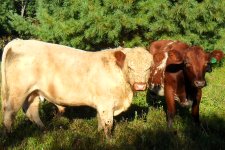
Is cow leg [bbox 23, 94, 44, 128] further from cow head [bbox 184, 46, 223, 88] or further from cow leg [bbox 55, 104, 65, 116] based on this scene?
cow head [bbox 184, 46, 223, 88]

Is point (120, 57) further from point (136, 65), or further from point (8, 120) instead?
point (8, 120)

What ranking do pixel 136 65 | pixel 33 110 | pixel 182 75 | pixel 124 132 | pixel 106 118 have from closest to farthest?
1. pixel 136 65
2. pixel 106 118
3. pixel 124 132
4. pixel 33 110
5. pixel 182 75

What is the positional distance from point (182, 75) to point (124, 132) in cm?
155

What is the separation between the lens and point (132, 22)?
10648 millimetres

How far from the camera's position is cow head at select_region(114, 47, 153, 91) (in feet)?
17.9

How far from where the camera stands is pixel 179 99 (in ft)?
23.2

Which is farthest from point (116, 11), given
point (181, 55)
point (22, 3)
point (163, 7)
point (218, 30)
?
point (22, 3)

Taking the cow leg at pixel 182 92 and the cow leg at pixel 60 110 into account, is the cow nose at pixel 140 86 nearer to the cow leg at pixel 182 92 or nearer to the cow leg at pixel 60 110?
the cow leg at pixel 182 92

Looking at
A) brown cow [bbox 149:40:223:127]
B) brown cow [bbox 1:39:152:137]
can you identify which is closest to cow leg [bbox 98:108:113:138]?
brown cow [bbox 1:39:152:137]

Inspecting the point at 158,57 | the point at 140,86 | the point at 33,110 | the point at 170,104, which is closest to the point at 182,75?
the point at 170,104

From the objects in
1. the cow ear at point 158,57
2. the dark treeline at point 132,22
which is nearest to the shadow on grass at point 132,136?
the cow ear at point 158,57

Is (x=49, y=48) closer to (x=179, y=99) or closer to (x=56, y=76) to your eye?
(x=56, y=76)

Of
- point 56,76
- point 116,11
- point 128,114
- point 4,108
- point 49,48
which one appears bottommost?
point 128,114

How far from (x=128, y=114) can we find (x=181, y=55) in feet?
5.00
